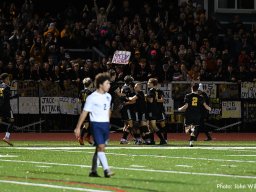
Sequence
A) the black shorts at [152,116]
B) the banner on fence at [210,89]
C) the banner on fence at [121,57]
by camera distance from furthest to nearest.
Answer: the banner on fence at [210,89] < the banner on fence at [121,57] < the black shorts at [152,116]

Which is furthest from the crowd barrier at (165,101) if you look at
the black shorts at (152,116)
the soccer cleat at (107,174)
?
the soccer cleat at (107,174)

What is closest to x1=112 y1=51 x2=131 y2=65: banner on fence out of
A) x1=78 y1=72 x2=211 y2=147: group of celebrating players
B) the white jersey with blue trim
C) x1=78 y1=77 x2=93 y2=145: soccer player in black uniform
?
x1=78 y1=72 x2=211 y2=147: group of celebrating players

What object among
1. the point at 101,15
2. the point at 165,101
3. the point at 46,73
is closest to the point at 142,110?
the point at 165,101

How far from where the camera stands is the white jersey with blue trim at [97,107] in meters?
17.3

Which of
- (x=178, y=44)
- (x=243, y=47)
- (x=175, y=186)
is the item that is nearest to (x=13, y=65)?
(x=178, y=44)

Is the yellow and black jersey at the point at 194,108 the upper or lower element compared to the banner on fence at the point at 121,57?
lower

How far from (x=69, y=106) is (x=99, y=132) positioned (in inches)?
718

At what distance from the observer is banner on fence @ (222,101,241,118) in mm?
36594

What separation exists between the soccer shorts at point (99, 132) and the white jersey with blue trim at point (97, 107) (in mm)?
75

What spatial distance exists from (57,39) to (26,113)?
311 cm

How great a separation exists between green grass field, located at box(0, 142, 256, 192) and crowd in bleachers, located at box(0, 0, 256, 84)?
7158mm

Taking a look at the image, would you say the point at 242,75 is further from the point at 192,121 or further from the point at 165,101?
the point at 192,121

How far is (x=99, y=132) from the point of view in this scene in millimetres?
17312

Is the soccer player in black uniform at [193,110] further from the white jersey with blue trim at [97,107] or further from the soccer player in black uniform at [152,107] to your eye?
the white jersey with blue trim at [97,107]
